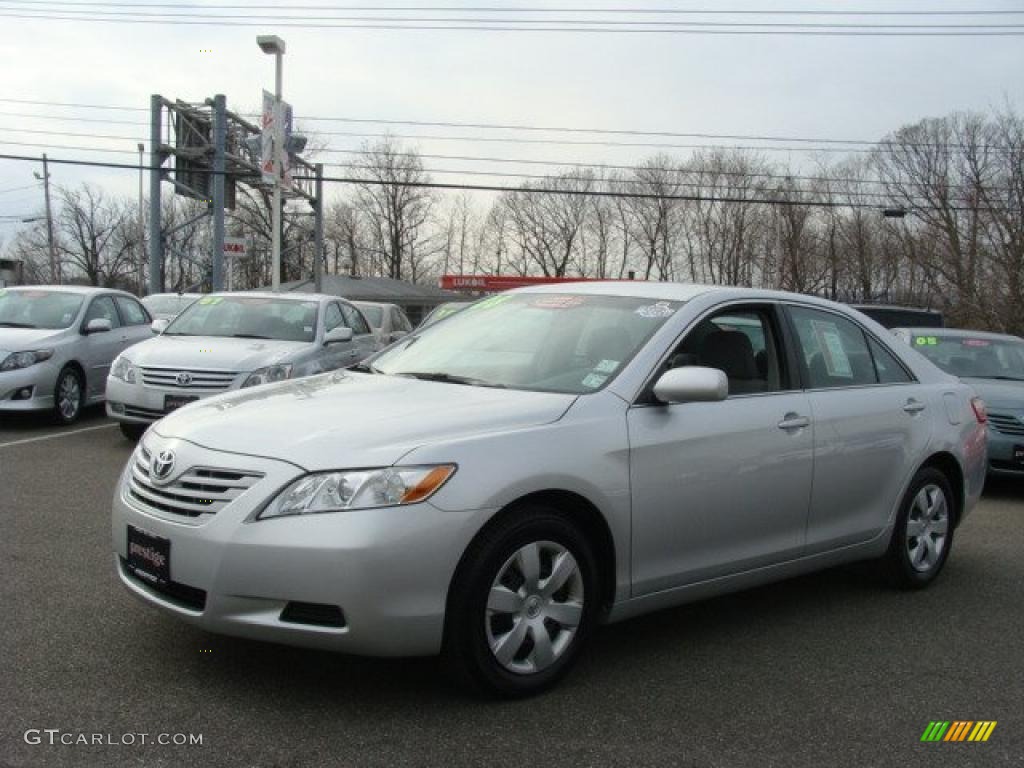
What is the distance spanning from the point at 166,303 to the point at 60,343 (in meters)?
11.9

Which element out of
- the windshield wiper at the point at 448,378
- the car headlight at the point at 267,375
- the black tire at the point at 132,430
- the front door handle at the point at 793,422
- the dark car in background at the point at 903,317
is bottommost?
the black tire at the point at 132,430

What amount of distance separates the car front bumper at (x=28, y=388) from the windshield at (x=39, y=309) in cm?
87

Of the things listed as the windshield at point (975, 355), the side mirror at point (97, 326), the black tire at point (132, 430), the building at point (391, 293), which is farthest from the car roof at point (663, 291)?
the building at point (391, 293)

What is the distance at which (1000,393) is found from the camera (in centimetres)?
896

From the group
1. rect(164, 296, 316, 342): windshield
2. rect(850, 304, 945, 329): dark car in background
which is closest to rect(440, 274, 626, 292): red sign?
rect(850, 304, 945, 329): dark car in background

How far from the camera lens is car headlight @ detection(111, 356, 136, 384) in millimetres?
8984

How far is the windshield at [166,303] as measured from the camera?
70.0ft

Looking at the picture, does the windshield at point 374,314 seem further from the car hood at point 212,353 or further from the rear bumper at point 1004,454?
the rear bumper at point 1004,454

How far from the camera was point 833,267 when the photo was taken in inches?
2611

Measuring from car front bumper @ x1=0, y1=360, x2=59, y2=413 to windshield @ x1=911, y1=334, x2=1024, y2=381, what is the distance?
9.22 meters

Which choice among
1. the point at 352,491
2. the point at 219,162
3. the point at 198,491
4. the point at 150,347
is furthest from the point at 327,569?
the point at 219,162

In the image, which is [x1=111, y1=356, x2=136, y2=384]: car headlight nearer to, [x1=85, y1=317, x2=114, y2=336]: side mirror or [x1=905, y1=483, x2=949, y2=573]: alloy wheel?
[x1=85, y1=317, x2=114, y2=336]: side mirror

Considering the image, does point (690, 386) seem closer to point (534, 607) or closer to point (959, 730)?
point (534, 607)

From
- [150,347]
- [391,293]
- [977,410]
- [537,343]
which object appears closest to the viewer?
[537,343]
